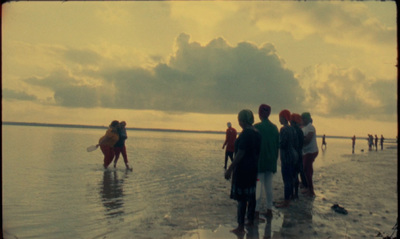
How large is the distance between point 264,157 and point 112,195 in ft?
14.8

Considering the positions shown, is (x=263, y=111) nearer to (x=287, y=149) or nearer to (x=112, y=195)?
(x=287, y=149)

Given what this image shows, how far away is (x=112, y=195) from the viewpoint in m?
8.21

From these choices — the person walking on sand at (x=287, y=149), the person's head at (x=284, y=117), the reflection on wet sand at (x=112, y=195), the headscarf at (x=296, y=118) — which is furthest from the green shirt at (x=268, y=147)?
the reflection on wet sand at (x=112, y=195)

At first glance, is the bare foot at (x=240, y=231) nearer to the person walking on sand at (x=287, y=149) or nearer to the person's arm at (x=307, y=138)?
the person walking on sand at (x=287, y=149)

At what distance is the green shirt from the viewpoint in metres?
5.70

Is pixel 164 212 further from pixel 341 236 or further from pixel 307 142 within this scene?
pixel 307 142

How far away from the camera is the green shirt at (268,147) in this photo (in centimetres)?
570

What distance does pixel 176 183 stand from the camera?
10648mm

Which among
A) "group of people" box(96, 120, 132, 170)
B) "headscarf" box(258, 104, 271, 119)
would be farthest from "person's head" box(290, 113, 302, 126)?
"group of people" box(96, 120, 132, 170)

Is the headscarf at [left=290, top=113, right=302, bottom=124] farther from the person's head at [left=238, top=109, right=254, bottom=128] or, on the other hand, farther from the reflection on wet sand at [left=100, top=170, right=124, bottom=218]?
the reflection on wet sand at [left=100, top=170, right=124, bottom=218]

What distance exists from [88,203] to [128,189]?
1.88 metres

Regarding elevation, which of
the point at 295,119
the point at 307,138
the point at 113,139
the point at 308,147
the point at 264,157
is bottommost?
the point at 113,139

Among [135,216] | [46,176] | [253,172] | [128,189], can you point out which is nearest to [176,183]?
[128,189]

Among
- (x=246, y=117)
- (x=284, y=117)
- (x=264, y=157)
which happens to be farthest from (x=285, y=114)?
(x=246, y=117)
